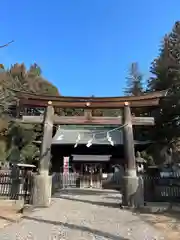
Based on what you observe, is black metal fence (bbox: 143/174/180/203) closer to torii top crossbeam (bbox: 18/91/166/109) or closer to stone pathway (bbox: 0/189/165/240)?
stone pathway (bbox: 0/189/165/240)

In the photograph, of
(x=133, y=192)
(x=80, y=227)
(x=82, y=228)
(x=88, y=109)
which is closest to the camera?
(x=82, y=228)

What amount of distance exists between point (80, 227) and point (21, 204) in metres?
4.59

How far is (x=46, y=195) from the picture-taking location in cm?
975

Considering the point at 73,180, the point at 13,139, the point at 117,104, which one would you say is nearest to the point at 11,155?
the point at 13,139

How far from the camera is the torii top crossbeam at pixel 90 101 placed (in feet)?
37.2

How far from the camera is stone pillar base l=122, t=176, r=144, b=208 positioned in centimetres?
942

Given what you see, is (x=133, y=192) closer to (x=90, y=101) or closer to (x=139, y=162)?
(x=90, y=101)

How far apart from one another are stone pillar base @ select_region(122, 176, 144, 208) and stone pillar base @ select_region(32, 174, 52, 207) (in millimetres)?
3198

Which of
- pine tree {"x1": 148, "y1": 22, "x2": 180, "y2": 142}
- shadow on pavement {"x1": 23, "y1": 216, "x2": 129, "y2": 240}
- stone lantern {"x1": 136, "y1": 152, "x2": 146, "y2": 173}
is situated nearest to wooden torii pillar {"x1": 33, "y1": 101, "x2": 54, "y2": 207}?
shadow on pavement {"x1": 23, "y1": 216, "x2": 129, "y2": 240}

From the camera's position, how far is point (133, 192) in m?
9.49

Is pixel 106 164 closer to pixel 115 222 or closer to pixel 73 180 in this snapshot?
pixel 73 180

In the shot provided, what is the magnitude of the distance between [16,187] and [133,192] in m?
5.85

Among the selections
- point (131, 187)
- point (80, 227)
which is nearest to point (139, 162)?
point (131, 187)

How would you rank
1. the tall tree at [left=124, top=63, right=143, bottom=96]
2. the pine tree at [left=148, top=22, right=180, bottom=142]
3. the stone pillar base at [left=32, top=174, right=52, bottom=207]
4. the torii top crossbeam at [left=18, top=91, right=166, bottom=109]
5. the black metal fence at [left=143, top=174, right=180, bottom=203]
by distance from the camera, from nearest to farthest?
1. the stone pillar base at [left=32, top=174, right=52, bottom=207]
2. the black metal fence at [left=143, top=174, right=180, bottom=203]
3. the torii top crossbeam at [left=18, top=91, right=166, bottom=109]
4. the pine tree at [left=148, top=22, right=180, bottom=142]
5. the tall tree at [left=124, top=63, right=143, bottom=96]
